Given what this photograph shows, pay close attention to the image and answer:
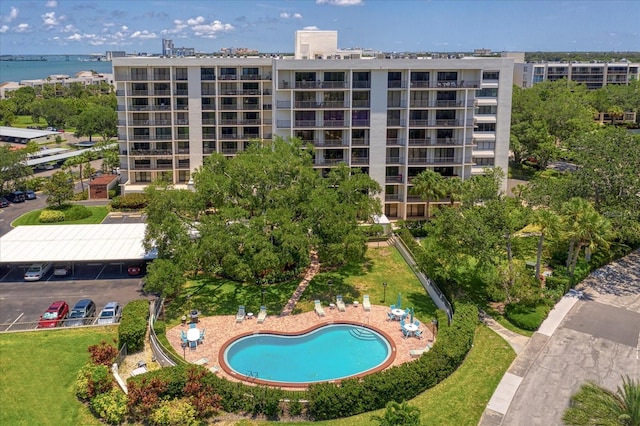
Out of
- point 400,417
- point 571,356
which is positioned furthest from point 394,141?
point 400,417

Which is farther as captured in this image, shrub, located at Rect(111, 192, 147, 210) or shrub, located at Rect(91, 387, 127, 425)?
shrub, located at Rect(111, 192, 147, 210)

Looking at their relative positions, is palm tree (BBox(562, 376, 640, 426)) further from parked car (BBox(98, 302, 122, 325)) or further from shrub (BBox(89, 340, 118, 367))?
Result: parked car (BBox(98, 302, 122, 325))

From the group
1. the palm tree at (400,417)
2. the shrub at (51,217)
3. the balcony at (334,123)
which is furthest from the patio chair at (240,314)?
Answer: the shrub at (51,217)

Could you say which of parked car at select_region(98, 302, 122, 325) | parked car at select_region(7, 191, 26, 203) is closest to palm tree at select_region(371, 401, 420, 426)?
parked car at select_region(98, 302, 122, 325)

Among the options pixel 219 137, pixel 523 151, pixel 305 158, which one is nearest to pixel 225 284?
pixel 305 158

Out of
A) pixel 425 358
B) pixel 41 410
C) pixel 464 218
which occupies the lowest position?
pixel 41 410

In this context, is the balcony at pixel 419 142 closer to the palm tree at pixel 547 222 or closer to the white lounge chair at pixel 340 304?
the palm tree at pixel 547 222

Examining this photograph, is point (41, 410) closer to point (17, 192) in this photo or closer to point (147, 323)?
point (147, 323)
